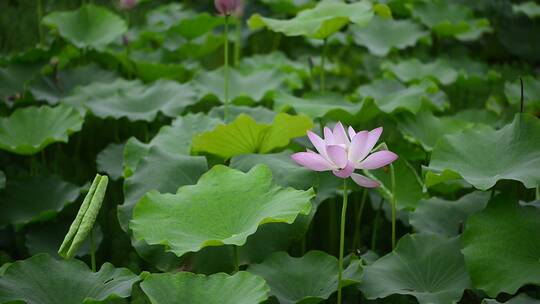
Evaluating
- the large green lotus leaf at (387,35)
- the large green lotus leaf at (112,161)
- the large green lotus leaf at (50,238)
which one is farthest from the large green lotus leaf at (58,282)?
the large green lotus leaf at (387,35)

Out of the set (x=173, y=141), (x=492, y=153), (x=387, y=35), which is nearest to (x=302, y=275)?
(x=492, y=153)

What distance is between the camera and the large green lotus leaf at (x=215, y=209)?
1.48 meters

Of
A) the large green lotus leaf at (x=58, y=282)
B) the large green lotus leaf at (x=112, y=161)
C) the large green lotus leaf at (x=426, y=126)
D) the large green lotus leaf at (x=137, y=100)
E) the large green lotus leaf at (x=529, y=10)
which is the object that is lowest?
the large green lotus leaf at (x=112, y=161)

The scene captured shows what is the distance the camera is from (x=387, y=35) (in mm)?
3379

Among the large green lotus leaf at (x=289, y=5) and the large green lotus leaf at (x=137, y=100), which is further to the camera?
the large green lotus leaf at (x=289, y=5)

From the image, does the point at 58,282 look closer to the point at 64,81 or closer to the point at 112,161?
the point at 112,161

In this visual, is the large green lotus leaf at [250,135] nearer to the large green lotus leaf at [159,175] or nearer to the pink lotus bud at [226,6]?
the large green lotus leaf at [159,175]

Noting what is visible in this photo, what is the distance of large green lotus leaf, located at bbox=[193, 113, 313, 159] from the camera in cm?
181

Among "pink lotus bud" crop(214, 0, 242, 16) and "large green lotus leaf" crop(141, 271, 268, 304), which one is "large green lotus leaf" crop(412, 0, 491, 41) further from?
"large green lotus leaf" crop(141, 271, 268, 304)

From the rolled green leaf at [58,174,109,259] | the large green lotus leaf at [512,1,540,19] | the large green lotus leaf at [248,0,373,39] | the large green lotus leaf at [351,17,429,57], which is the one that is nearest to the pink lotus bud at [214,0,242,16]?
the large green lotus leaf at [248,0,373,39]

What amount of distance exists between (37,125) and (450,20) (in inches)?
85.7

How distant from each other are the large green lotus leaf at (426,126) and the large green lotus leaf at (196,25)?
1.22 m

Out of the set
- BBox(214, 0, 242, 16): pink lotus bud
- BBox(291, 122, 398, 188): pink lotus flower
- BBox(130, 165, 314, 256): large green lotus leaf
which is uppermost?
BBox(214, 0, 242, 16): pink lotus bud

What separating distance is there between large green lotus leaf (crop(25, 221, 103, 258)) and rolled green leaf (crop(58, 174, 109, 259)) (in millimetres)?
500
